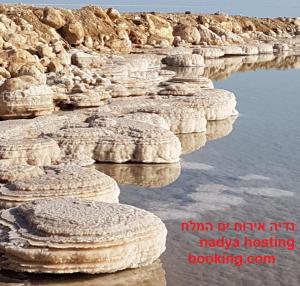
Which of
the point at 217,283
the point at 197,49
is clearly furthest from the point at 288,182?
the point at 197,49

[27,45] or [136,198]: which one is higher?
[27,45]

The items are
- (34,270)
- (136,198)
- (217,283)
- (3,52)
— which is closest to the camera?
(34,270)

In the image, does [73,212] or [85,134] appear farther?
[85,134]

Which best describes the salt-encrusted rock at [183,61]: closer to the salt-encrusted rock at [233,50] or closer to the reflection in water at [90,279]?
the salt-encrusted rock at [233,50]

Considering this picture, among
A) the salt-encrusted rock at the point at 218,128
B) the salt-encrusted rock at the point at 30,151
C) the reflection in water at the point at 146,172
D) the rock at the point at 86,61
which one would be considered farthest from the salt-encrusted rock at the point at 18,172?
the rock at the point at 86,61

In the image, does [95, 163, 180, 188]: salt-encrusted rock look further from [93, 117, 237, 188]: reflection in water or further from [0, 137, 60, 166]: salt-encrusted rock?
[0, 137, 60, 166]: salt-encrusted rock

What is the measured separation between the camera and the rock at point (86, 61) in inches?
758

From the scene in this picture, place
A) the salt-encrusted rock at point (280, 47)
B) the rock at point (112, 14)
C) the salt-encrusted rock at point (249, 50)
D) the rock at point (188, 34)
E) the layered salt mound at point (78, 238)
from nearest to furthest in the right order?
the layered salt mound at point (78, 238), the rock at point (112, 14), the rock at point (188, 34), the salt-encrusted rock at point (249, 50), the salt-encrusted rock at point (280, 47)

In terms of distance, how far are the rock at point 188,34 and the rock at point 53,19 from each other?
30.0 feet

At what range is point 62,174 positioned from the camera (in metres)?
8.23

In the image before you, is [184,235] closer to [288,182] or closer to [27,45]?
[288,182]

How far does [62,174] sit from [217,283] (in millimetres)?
2448

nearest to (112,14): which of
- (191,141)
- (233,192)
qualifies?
(191,141)

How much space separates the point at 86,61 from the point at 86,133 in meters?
9.00
